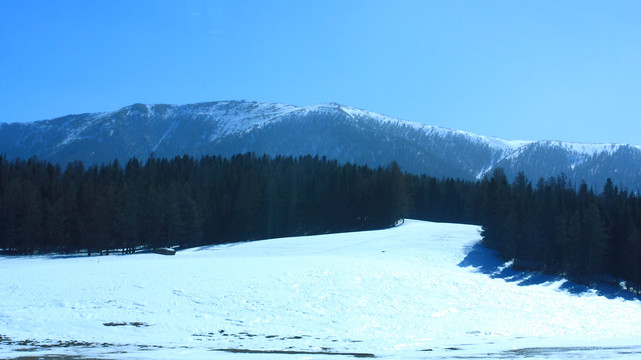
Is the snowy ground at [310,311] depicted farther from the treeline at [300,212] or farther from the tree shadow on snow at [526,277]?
the treeline at [300,212]

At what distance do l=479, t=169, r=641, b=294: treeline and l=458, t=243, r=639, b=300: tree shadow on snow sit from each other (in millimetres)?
1559

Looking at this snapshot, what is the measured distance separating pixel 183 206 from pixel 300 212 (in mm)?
20889

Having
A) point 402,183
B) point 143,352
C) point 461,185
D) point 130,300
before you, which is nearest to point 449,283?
point 130,300

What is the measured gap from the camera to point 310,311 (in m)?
29.3

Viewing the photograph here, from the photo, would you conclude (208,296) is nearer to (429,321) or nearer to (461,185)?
(429,321)

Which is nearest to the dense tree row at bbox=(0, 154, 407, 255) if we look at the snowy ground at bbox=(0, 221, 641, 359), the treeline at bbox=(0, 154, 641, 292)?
the treeline at bbox=(0, 154, 641, 292)

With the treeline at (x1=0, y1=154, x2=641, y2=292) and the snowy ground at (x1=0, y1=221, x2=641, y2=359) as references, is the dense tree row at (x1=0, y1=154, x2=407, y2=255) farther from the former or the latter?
the snowy ground at (x1=0, y1=221, x2=641, y2=359)

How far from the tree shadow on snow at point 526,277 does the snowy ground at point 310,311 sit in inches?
11.3

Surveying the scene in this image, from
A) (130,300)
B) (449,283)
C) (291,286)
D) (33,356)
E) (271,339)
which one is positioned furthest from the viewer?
(449,283)

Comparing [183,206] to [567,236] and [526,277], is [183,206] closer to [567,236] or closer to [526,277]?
[526,277]

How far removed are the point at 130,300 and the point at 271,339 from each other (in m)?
10.3

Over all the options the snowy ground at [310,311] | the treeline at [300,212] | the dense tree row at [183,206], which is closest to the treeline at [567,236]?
the treeline at [300,212]

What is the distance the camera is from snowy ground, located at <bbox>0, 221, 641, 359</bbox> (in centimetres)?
2041

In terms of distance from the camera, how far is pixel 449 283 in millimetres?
40188
